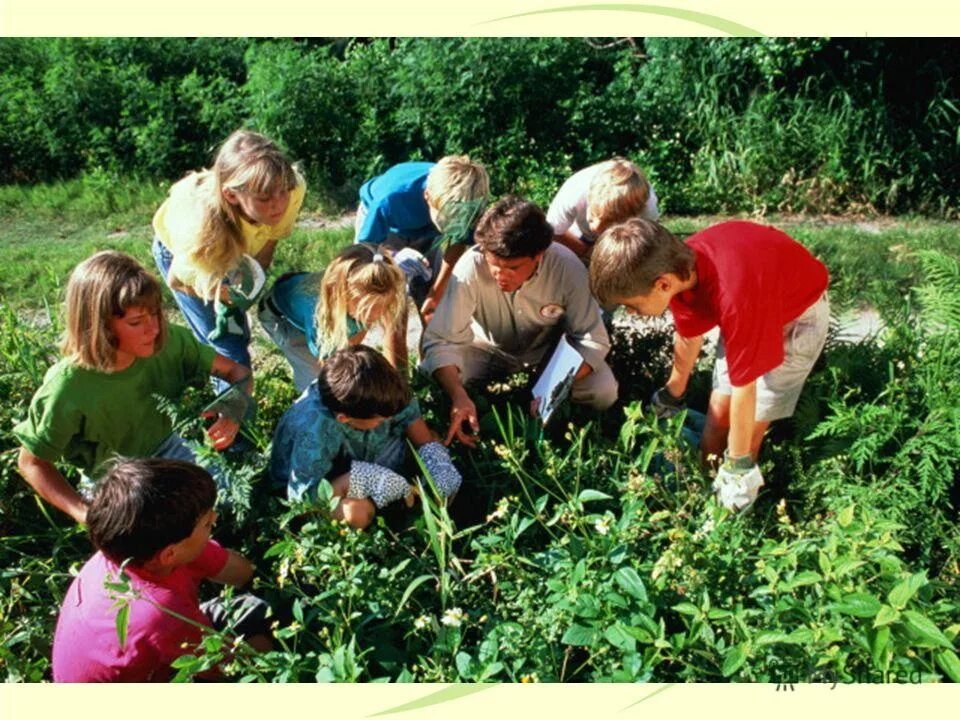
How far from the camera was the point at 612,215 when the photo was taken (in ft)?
12.4

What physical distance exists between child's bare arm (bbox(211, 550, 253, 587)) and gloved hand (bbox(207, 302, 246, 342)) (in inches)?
42.1

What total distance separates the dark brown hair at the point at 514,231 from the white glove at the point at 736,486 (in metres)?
1.00

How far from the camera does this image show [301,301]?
3.67 meters

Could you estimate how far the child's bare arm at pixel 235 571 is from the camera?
2.88 metres

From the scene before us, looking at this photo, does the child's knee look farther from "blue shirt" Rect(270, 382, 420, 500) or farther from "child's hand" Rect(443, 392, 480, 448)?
"blue shirt" Rect(270, 382, 420, 500)

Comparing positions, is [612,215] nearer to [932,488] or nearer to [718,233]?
[718,233]

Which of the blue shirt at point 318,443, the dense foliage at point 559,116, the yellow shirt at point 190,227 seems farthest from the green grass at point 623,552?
the dense foliage at point 559,116

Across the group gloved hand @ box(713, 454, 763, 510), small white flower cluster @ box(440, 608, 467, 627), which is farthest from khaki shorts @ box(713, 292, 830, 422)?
small white flower cluster @ box(440, 608, 467, 627)

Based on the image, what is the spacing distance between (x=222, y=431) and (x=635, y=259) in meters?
1.45

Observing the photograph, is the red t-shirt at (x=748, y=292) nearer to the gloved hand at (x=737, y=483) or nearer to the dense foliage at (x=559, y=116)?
the gloved hand at (x=737, y=483)

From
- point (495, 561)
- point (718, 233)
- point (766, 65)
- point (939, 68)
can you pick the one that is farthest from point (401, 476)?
point (939, 68)

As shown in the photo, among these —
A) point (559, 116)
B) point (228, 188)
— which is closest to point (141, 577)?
point (228, 188)

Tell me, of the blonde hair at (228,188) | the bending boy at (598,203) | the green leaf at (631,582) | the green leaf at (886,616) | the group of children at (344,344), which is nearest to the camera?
the green leaf at (886,616)

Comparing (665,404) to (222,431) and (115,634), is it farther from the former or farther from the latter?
(115,634)
